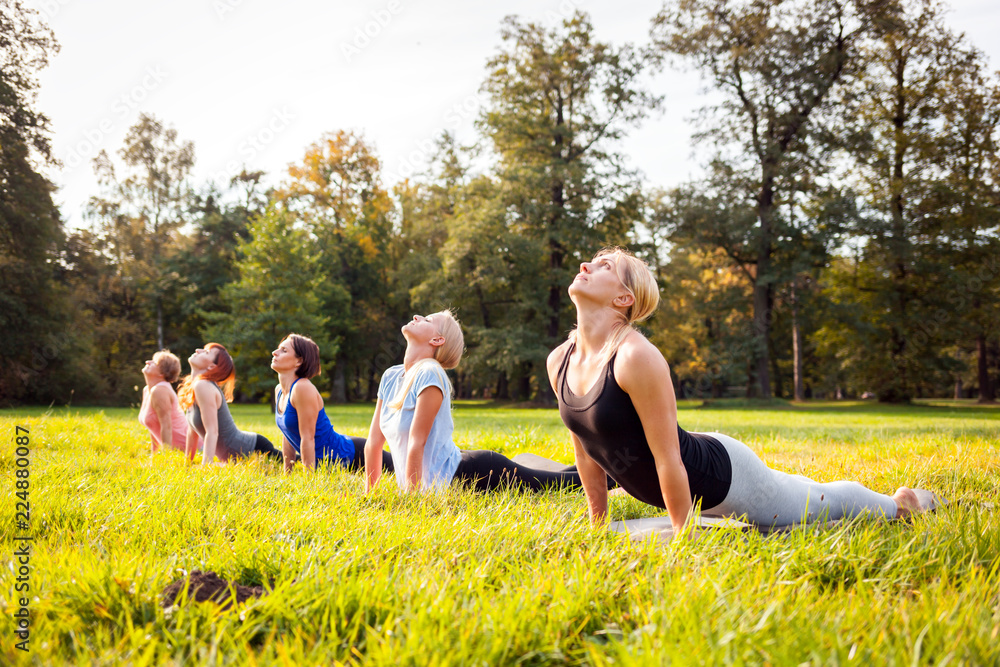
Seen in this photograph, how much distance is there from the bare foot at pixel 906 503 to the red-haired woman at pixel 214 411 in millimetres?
5411

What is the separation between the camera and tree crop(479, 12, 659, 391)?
28.8 meters

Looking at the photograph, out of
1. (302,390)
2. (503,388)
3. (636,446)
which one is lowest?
(503,388)

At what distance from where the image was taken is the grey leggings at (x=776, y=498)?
3.19 metres

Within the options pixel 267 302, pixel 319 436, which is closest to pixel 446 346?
pixel 319 436

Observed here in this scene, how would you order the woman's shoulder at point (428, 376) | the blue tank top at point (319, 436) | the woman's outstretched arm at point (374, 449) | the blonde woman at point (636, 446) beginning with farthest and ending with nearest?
the blue tank top at point (319, 436), the woman's outstretched arm at point (374, 449), the woman's shoulder at point (428, 376), the blonde woman at point (636, 446)

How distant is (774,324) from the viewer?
39.8 meters

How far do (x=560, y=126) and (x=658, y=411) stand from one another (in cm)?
2808

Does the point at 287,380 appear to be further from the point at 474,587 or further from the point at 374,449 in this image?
the point at 474,587

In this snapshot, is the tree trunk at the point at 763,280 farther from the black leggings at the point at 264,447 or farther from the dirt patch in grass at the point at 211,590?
the dirt patch in grass at the point at 211,590

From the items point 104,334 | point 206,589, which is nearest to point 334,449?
point 206,589

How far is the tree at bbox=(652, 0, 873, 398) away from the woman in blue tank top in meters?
25.1

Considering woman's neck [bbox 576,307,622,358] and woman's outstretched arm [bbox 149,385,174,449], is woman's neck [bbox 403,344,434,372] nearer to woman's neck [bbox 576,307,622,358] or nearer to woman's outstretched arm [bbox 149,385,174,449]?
woman's neck [bbox 576,307,622,358]

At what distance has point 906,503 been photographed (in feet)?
11.3

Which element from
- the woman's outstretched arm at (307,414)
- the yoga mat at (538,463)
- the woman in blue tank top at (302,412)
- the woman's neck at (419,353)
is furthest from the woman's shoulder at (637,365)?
the woman in blue tank top at (302,412)
